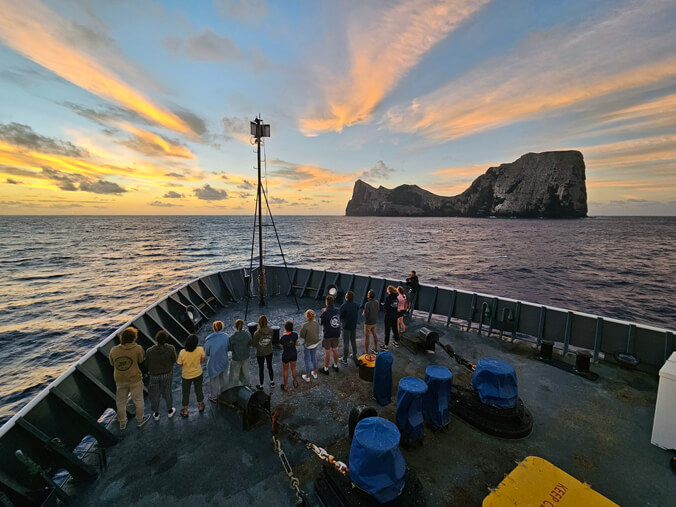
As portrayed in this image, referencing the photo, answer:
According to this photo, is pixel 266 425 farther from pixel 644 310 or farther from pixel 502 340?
pixel 644 310

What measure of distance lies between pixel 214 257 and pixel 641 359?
55.3m

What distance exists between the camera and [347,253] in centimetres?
6000

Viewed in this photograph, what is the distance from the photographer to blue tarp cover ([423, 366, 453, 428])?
5738 millimetres

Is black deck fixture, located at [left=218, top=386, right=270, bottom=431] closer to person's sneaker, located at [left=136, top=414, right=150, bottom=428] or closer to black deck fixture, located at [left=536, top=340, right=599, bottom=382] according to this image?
person's sneaker, located at [left=136, top=414, right=150, bottom=428]

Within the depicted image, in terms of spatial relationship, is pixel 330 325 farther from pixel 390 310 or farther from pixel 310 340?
pixel 390 310

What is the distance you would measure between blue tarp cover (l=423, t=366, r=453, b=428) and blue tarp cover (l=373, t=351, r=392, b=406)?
91cm

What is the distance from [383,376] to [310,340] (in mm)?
1945

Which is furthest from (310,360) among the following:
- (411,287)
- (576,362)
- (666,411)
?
(576,362)

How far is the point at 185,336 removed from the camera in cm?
1034

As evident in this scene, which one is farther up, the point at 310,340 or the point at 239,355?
the point at 310,340

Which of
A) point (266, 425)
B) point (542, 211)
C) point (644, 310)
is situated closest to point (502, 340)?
point (266, 425)

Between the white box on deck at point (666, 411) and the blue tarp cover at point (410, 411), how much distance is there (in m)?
4.21

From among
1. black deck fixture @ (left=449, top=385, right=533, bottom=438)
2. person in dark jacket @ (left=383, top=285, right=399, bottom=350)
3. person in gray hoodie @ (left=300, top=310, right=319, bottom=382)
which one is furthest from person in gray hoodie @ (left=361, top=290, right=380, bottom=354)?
black deck fixture @ (left=449, top=385, right=533, bottom=438)

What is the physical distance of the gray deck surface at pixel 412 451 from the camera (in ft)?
15.1
